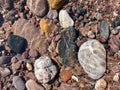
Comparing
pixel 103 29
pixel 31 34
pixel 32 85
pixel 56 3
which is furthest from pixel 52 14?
pixel 32 85

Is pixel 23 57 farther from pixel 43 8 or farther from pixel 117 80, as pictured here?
pixel 117 80

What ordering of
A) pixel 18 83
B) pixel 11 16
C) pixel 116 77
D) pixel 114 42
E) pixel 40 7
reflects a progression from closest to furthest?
pixel 116 77
pixel 114 42
pixel 18 83
pixel 40 7
pixel 11 16

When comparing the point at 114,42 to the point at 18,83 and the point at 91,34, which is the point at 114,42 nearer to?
the point at 91,34

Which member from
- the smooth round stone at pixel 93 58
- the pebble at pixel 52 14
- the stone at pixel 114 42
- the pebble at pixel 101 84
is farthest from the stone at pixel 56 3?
the pebble at pixel 101 84

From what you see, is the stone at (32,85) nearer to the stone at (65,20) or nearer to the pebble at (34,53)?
the pebble at (34,53)

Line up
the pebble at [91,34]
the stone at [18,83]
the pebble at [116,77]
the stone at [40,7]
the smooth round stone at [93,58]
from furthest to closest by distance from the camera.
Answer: the stone at [40,7]
the stone at [18,83]
the pebble at [91,34]
the smooth round stone at [93,58]
the pebble at [116,77]

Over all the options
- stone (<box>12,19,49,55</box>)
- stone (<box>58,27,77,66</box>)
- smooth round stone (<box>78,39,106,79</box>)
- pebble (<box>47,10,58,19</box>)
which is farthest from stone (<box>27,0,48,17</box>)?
smooth round stone (<box>78,39,106,79</box>)
